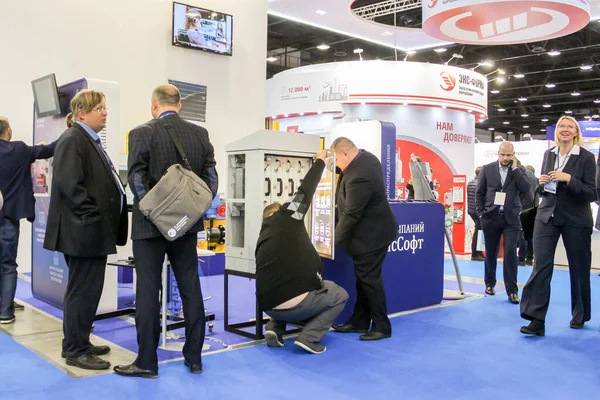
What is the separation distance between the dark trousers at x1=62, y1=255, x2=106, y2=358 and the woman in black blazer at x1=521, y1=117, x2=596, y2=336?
2.99 m

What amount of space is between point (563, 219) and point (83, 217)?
326 centimetres

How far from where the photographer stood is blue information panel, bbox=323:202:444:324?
16.3 feet

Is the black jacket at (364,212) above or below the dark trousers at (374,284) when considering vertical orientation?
above

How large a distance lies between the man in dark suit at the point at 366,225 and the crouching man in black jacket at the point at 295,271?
15.4 inches

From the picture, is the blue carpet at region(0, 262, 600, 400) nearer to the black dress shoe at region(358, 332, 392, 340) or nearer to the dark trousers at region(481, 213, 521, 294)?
the black dress shoe at region(358, 332, 392, 340)

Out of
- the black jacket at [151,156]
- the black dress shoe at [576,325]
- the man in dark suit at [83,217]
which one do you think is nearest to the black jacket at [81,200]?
the man in dark suit at [83,217]

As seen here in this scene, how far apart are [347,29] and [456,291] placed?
9256mm

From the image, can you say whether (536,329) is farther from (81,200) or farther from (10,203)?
(10,203)

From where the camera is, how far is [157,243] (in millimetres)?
3176

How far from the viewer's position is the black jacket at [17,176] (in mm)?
4426

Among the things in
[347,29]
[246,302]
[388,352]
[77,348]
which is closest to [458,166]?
[347,29]

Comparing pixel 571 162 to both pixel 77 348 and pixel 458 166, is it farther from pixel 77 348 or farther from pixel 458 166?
pixel 458 166

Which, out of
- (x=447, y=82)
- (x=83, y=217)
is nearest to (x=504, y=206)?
(x=83, y=217)

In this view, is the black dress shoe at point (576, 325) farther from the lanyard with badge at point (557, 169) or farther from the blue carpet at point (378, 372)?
the lanyard with badge at point (557, 169)
